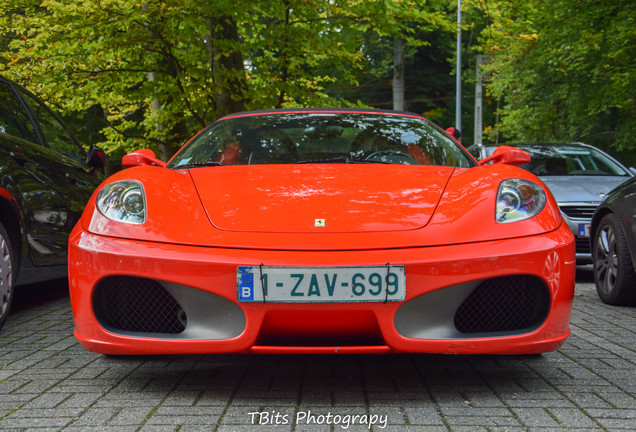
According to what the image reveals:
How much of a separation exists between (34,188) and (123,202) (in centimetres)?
196

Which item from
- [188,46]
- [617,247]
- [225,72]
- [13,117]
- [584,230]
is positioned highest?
[188,46]

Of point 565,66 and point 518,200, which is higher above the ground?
point 565,66

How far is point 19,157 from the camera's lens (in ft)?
14.9

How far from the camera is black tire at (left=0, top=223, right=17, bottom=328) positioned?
4094mm

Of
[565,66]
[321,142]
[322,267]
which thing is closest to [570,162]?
[321,142]

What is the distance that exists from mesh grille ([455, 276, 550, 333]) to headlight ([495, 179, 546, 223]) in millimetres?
276

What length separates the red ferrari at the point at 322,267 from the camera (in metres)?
2.64

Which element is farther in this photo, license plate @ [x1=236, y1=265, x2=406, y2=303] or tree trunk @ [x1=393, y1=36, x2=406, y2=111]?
tree trunk @ [x1=393, y1=36, x2=406, y2=111]

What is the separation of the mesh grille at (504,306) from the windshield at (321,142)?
3.59 ft

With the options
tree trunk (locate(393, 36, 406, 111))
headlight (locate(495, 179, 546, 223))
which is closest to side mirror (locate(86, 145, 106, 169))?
headlight (locate(495, 179, 546, 223))

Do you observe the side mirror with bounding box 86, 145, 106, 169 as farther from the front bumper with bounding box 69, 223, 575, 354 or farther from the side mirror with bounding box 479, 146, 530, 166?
the side mirror with bounding box 479, 146, 530, 166

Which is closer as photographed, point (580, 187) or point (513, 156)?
point (513, 156)

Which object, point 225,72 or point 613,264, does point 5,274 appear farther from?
point 225,72

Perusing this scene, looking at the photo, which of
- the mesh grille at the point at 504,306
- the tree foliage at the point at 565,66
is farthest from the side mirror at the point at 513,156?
the tree foliage at the point at 565,66
